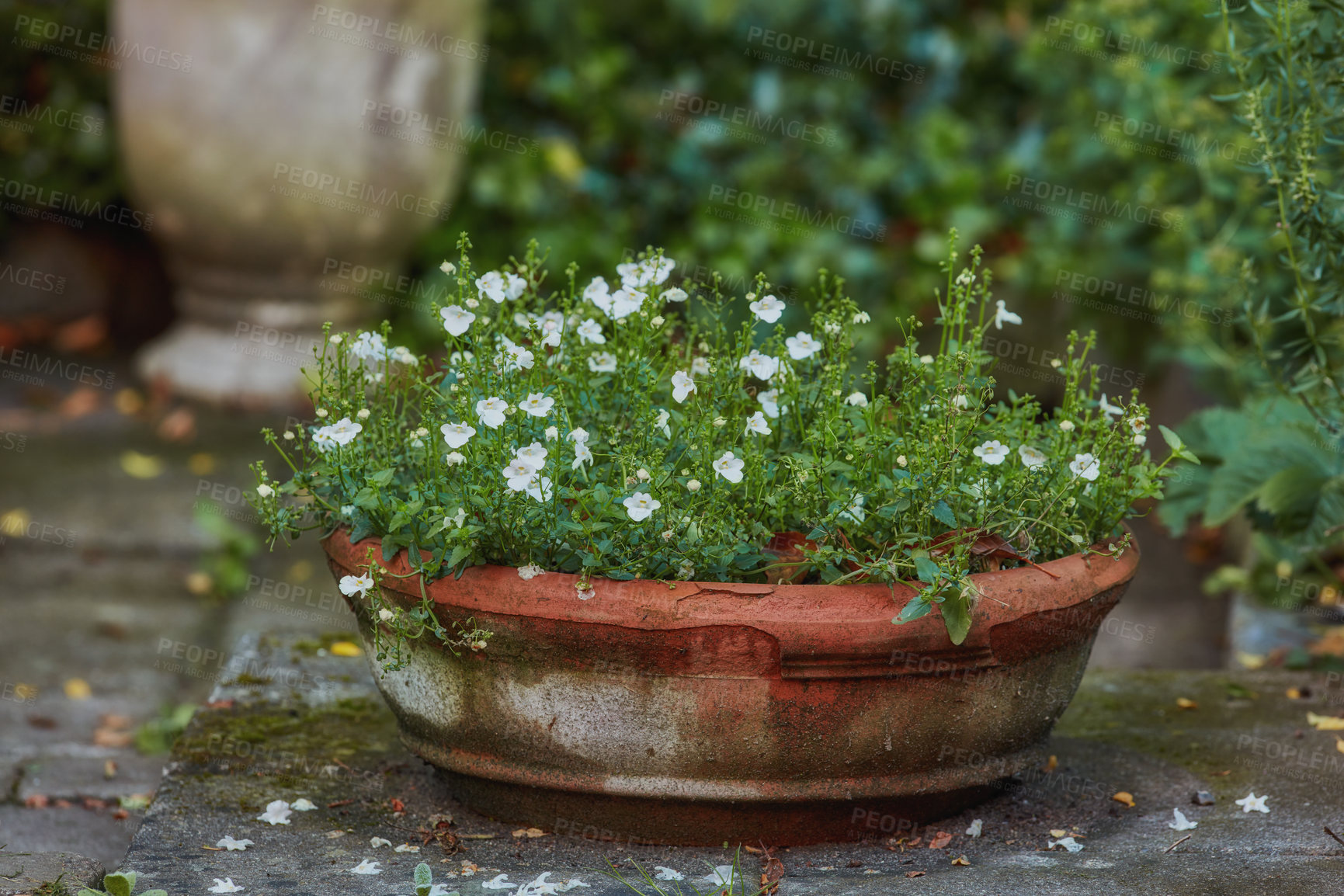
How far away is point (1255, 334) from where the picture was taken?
2.26 meters

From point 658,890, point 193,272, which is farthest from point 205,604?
point 658,890

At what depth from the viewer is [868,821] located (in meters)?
1.75

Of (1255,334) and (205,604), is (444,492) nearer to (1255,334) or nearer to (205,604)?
(1255,334)

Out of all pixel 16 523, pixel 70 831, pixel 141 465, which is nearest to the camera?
pixel 70 831

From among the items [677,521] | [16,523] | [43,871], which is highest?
[677,521]

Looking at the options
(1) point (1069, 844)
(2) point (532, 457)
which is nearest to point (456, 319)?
(2) point (532, 457)

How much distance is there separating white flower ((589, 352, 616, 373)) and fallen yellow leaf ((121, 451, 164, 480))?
8.37 ft

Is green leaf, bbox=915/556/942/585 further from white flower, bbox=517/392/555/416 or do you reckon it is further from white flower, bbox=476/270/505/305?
white flower, bbox=476/270/505/305

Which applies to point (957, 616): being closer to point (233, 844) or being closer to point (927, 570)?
point (927, 570)

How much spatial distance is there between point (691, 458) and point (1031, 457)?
431 mm

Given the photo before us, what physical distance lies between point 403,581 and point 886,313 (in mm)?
3437

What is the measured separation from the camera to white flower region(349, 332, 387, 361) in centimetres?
179

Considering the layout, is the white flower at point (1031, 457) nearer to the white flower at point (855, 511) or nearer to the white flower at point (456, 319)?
the white flower at point (855, 511)

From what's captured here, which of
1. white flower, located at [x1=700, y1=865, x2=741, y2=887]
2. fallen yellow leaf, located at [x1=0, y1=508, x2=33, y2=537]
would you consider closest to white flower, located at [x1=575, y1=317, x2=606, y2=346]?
white flower, located at [x1=700, y1=865, x2=741, y2=887]
